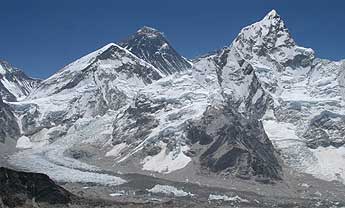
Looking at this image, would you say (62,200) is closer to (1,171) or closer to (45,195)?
(45,195)

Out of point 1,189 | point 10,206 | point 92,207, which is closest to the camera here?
point 10,206

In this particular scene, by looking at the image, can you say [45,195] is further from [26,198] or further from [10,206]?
A: [10,206]

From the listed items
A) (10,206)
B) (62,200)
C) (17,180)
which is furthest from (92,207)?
(10,206)

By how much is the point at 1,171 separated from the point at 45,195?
15.1 meters

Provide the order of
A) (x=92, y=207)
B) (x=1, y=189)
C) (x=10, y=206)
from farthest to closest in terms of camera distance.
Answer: (x=92, y=207) → (x=1, y=189) → (x=10, y=206)

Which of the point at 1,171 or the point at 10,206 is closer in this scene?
the point at 10,206

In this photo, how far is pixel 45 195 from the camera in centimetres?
19462

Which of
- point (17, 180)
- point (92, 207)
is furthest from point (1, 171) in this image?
point (92, 207)

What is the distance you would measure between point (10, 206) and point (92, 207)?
36.3 meters

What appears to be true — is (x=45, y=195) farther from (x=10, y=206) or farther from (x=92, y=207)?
(x=10, y=206)

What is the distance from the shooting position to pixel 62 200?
197m

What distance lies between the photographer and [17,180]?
196 meters

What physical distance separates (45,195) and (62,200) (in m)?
5.11

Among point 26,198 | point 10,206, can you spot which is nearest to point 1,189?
point 26,198
